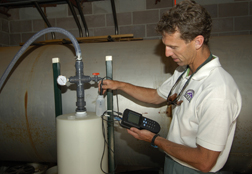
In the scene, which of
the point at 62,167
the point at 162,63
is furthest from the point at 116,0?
the point at 62,167

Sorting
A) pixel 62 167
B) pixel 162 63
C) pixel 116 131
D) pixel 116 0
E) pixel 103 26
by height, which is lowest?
pixel 62 167

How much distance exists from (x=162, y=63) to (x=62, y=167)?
812 millimetres

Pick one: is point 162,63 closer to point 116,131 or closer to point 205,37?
point 205,37

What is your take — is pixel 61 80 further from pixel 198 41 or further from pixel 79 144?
pixel 198 41

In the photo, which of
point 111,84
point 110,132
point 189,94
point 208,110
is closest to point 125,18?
point 111,84

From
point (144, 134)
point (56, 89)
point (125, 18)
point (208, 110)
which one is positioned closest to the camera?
point (208, 110)

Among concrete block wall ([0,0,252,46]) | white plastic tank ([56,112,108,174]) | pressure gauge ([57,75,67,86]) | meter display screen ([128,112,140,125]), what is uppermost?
concrete block wall ([0,0,252,46])

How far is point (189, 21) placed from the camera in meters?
0.74

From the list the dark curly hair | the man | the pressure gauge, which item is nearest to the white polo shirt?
the man

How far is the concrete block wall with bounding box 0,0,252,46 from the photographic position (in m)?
2.25

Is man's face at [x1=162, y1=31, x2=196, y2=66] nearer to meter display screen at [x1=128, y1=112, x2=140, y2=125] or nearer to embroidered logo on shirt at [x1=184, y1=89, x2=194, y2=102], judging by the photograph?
embroidered logo on shirt at [x1=184, y1=89, x2=194, y2=102]

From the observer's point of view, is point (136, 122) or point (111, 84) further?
point (111, 84)

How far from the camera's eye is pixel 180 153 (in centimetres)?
75

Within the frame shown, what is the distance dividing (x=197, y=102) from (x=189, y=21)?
0.33m
